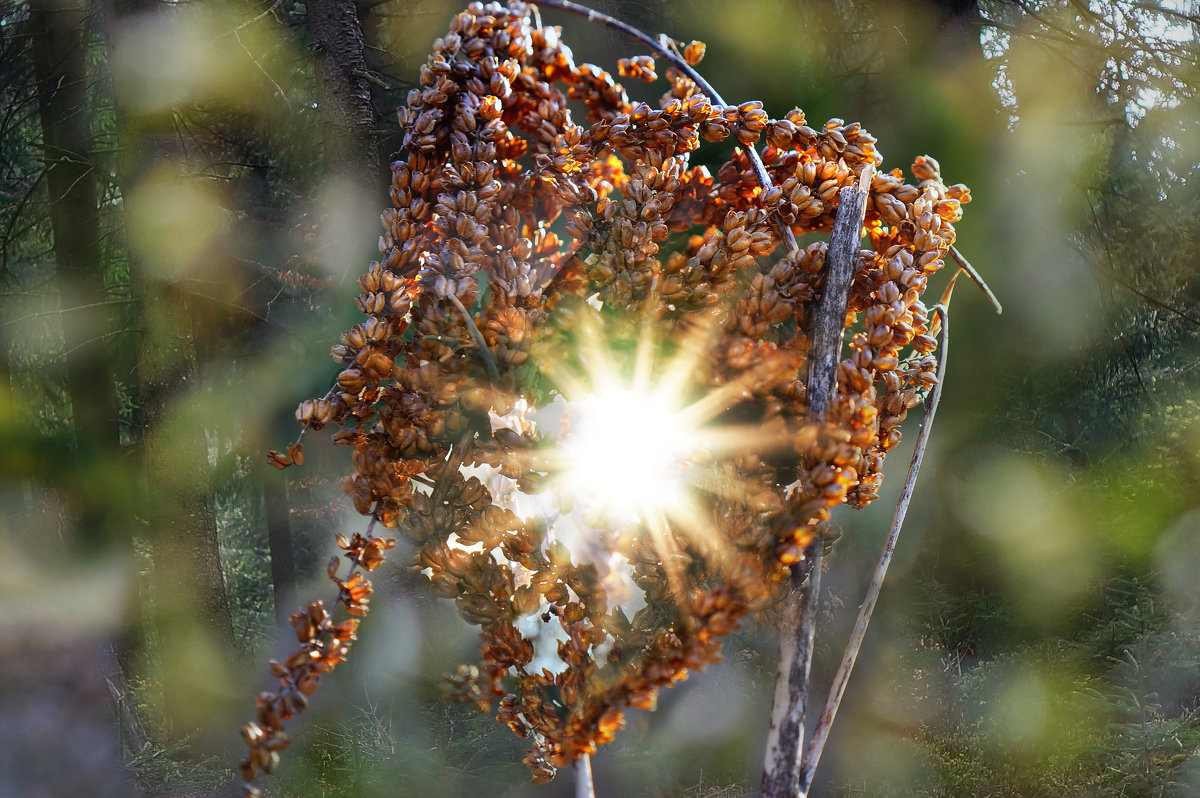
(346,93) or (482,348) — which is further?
(346,93)

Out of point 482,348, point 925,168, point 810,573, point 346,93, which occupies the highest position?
point 346,93

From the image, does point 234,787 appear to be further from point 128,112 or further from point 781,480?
point 781,480

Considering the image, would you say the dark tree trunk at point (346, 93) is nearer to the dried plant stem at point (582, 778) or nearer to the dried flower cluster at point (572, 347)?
the dried flower cluster at point (572, 347)

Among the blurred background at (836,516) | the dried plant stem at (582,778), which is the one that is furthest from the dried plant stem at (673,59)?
the blurred background at (836,516)

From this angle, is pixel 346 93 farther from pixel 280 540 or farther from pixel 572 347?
pixel 280 540

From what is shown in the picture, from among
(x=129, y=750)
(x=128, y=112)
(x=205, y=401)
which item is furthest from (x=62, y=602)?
(x=128, y=112)

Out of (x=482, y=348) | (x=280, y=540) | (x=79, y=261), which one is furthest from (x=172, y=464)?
(x=482, y=348)
